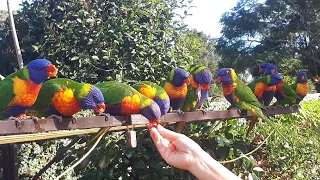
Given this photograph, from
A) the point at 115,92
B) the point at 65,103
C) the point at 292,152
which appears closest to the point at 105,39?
the point at 115,92

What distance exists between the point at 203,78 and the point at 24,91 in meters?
1.12

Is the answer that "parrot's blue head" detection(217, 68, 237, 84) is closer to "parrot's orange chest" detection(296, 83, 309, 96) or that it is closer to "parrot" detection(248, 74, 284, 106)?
"parrot" detection(248, 74, 284, 106)

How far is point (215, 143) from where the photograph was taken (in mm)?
2852

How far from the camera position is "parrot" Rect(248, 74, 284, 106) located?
289cm

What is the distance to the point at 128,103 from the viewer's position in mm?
1894

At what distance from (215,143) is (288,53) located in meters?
13.3

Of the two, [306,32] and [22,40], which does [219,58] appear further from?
[22,40]

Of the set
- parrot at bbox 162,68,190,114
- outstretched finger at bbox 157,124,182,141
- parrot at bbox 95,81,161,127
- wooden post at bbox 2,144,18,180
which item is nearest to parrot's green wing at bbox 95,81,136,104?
parrot at bbox 95,81,161,127

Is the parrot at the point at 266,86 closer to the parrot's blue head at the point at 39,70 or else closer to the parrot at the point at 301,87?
the parrot at the point at 301,87

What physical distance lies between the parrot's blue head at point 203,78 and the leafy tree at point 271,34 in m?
13.0

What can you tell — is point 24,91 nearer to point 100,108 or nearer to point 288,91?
point 100,108

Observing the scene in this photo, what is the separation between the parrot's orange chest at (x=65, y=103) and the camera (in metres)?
1.70

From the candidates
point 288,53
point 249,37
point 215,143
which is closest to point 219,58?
point 249,37

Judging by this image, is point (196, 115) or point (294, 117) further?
point (294, 117)
